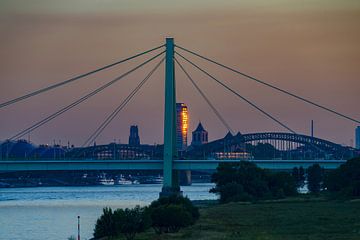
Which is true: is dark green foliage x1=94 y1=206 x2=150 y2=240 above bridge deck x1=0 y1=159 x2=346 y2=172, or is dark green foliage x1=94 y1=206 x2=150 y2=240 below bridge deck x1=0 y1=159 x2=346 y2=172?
below

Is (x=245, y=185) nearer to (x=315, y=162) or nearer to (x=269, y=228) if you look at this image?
(x=315, y=162)

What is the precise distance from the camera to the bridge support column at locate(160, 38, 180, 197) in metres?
98.4

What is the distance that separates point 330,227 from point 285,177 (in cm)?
4951

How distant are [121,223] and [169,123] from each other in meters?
37.9

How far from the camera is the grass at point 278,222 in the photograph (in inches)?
2309

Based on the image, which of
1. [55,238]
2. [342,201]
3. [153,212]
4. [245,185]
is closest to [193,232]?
[153,212]

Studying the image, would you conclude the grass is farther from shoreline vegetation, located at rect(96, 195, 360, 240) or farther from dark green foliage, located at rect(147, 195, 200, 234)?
dark green foliage, located at rect(147, 195, 200, 234)

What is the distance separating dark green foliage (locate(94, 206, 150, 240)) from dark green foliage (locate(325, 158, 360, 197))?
1490 inches

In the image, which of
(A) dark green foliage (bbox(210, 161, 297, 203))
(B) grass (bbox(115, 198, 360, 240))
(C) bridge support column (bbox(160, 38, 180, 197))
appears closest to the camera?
(B) grass (bbox(115, 198, 360, 240))

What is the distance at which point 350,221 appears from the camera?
6669cm

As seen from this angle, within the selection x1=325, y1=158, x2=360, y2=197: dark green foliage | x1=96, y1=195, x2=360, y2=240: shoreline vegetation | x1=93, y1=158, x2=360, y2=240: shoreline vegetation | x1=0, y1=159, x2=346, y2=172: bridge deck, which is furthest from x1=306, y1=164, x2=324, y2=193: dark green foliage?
x1=96, y1=195, x2=360, y2=240: shoreline vegetation

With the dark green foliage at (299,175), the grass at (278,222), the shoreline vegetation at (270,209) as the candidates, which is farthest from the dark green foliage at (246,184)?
the dark green foliage at (299,175)

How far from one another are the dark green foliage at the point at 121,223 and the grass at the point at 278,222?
59 cm

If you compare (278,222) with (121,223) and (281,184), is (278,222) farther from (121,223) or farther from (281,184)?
(281,184)
